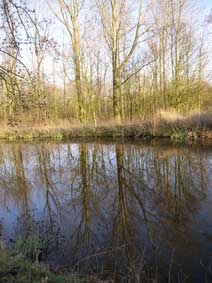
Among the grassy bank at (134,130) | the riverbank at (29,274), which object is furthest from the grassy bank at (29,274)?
the grassy bank at (134,130)

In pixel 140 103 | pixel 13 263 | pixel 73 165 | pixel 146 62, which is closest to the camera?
pixel 13 263

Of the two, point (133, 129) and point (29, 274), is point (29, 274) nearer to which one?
point (29, 274)

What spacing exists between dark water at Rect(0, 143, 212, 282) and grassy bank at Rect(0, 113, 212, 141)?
143 inches

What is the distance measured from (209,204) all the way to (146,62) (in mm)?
15492

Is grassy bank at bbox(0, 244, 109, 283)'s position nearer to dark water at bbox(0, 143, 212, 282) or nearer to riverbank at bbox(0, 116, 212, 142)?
dark water at bbox(0, 143, 212, 282)

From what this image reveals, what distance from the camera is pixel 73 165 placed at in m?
9.41

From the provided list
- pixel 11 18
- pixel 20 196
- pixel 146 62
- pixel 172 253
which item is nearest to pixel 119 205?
pixel 172 253

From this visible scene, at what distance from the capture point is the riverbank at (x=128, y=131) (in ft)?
41.7

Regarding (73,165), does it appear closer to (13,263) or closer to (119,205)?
(119,205)

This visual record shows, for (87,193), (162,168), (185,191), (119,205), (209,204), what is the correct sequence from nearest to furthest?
1. (209,204)
2. (119,205)
3. (185,191)
4. (87,193)
5. (162,168)

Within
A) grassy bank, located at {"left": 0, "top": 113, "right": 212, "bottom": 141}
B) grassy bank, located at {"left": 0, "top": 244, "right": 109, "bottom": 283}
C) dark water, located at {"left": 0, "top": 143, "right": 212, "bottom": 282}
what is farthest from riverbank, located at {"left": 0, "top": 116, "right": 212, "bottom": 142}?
grassy bank, located at {"left": 0, "top": 244, "right": 109, "bottom": 283}

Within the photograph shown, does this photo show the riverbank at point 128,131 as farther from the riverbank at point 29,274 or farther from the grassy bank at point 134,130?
the riverbank at point 29,274

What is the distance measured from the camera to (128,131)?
15672 mm

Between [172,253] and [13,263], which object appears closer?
[13,263]
